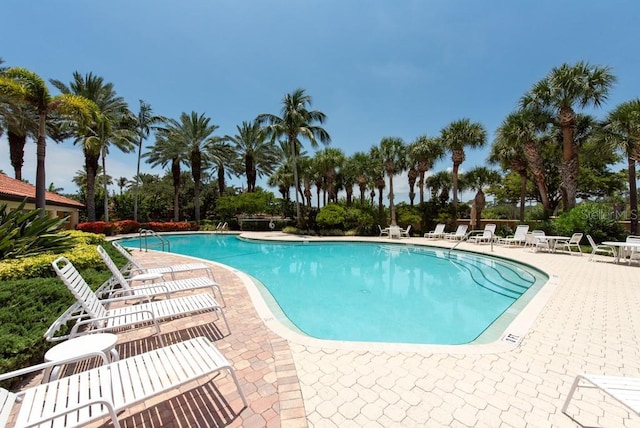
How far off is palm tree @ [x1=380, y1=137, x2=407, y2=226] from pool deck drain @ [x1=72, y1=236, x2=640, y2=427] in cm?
1806

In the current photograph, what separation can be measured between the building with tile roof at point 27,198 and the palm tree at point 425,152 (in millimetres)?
21949

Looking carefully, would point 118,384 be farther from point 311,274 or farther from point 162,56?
point 162,56

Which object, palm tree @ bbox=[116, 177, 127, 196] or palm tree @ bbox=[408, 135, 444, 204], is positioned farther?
palm tree @ bbox=[116, 177, 127, 196]

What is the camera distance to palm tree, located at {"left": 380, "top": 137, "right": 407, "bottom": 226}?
864 inches

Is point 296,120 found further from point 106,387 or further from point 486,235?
point 106,387

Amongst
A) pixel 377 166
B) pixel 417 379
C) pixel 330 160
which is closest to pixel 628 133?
pixel 377 166

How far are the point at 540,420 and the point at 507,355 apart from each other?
1176 mm

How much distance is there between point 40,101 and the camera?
973 cm

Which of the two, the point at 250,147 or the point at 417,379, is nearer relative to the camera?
the point at 417,379

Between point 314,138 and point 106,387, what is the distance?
2226 cm

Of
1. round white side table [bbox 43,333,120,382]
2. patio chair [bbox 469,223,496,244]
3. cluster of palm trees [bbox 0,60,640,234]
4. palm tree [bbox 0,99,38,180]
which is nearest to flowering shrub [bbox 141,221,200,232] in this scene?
cluster of palm trees [bbox 0,60,640,234]

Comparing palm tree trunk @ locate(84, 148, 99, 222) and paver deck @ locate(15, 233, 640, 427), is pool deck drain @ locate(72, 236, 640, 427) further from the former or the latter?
palm tree trunk @ locate(84, 148, 99, 222)

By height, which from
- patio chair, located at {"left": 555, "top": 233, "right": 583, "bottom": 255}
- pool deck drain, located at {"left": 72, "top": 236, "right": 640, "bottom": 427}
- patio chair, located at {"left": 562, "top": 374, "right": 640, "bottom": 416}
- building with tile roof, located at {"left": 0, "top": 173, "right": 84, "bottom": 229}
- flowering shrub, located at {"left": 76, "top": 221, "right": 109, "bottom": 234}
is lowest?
pool deck drain, located at {"left": 72, "top": 236, "right": 640, "bottom": 427}

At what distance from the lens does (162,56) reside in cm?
1283
